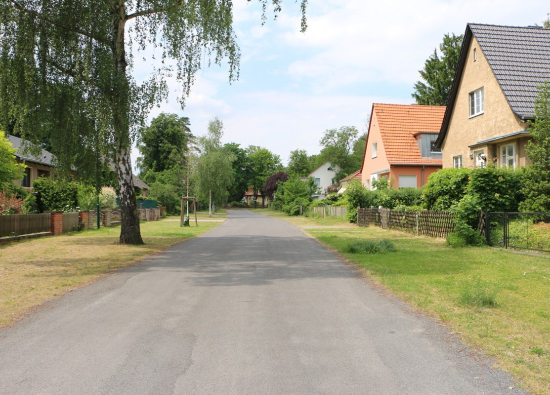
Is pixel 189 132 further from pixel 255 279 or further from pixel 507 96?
pixel 255 279

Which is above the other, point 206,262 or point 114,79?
point 114,79

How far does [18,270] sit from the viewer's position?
428 inches

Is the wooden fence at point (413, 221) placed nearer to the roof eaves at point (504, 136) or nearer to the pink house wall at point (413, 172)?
the roof eaves at point (504, 136)

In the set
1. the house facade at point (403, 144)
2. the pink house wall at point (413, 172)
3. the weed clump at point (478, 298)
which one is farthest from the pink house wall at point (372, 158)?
the weed clump at point (478, 298)

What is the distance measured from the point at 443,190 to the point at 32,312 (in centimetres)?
1673

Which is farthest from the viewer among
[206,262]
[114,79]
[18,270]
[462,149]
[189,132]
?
[189,132]

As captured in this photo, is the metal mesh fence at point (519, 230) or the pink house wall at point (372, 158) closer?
the metal mesh fence at point (519, 230)

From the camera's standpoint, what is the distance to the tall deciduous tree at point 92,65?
1328 centimetres

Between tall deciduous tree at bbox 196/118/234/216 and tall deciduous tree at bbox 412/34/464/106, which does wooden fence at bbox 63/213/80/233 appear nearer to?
tall deciduous tree at bbox 196/118/234/216

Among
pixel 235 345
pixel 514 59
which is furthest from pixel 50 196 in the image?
pixel 514 59

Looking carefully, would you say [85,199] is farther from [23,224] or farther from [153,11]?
[153,11]

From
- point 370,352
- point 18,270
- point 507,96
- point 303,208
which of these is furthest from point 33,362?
point 303,208

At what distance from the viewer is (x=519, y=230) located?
13.3m

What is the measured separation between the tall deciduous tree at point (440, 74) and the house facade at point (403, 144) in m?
6.76
